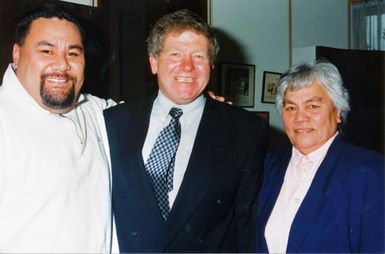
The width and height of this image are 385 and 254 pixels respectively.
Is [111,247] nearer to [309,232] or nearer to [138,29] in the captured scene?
[309,232]

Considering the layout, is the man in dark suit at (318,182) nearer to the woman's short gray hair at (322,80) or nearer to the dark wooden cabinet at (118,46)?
the woman's short gray hair at (322,80)

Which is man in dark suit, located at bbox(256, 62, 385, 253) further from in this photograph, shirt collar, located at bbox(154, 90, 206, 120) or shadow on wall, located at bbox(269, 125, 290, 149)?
shadow on wall, located at bbox(269, 125, 290, 149)

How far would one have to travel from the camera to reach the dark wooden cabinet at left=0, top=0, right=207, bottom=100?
294 centimetres

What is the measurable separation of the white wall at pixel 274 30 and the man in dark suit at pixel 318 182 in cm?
217

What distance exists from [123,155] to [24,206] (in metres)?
0.44

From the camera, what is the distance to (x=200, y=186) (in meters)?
1.67

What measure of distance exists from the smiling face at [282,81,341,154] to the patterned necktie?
0.52 m

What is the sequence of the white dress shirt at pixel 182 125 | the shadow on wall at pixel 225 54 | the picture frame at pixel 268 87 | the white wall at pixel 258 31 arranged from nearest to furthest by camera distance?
the white dress shirt at pixel 182 125 → the shadow on wall at pixel 225 54 → the white wall at pixel 258 31 → the picture frame at pixel 268 87

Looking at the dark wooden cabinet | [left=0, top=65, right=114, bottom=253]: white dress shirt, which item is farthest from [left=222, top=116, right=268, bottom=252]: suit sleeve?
the dark wooden cabinet

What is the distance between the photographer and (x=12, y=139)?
5.01 ft

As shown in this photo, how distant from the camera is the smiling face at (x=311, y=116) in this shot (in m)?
1.79

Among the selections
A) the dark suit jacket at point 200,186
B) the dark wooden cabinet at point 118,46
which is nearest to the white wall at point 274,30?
the dark wooden cabinet at point 118,46

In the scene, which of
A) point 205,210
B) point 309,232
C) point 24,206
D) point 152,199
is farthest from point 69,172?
point 309,232

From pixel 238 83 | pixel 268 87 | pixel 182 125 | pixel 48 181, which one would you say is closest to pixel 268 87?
pixel 268 87
